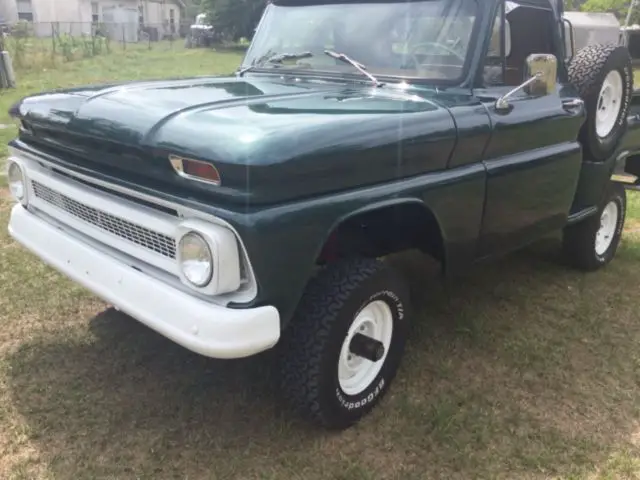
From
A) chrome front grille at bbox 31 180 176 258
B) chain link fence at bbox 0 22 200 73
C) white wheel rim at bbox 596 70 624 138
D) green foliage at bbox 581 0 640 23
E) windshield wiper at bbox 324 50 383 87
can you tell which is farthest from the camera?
green foliage at bbox 581 0 640 23

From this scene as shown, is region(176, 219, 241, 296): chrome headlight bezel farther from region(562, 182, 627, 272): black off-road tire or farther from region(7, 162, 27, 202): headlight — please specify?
region(562, 182, 627, 272): black off-road tire

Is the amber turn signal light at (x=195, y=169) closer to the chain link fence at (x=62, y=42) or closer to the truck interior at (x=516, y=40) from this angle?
the truck interior at (x=516, y=40)

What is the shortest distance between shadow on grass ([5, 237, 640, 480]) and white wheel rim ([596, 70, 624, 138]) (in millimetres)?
1215

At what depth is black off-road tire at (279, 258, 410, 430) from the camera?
2.74 meters

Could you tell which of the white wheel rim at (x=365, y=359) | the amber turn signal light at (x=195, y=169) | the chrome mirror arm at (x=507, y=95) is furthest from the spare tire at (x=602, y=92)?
the amber turn signal light at (x=195, y=169)

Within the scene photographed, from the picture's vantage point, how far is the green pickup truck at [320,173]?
7.82ft

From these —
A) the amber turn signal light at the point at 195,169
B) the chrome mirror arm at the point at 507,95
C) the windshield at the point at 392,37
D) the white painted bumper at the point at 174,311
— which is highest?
the windshield at the point at 392,37

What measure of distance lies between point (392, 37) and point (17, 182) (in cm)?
204

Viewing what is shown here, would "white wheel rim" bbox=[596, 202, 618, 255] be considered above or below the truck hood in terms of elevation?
below

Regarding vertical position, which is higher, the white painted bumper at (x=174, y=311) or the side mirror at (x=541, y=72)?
the side mirror at (x=541, y=72)

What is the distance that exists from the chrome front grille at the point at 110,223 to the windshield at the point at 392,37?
4.82 feet

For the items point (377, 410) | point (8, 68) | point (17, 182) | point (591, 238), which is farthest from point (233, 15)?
point (377, 410)

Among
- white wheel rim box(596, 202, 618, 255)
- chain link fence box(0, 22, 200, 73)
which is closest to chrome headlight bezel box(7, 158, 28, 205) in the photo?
white wheel rim box(596, 202, 618, 255)

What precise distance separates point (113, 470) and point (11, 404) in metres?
0.71
